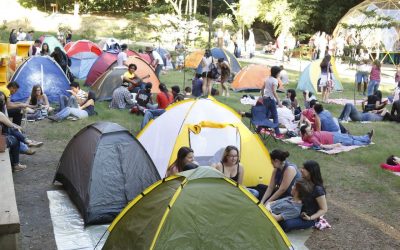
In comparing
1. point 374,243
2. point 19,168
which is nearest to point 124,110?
point 19,168

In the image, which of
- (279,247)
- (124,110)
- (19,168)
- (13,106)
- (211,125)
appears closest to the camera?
(279,247)

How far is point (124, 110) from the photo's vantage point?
12.4 meters

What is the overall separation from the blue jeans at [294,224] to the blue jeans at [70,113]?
22.1 feet

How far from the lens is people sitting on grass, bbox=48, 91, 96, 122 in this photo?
11.1m

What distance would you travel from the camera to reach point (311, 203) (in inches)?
232

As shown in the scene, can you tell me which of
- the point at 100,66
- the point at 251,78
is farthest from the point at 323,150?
the point at 100,66

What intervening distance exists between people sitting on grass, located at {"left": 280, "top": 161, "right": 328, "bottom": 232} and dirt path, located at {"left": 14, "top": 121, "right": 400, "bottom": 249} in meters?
0.22

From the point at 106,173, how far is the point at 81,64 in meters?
11.7

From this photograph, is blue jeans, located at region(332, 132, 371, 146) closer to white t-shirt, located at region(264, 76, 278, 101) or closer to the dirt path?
white t-shirt, located at region(264, 76, 278, 101)

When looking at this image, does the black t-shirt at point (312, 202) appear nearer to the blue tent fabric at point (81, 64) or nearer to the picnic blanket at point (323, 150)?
the picnic blanket at point (323, 150)

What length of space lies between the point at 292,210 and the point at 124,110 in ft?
24.0

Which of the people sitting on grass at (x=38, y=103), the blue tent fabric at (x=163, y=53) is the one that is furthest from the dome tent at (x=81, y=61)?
the people sitting on grass at (x=38, y=103)

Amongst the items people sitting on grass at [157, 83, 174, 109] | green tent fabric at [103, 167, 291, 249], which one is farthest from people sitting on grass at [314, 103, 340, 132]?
green tent fabric at [103, 167, 291, 249]

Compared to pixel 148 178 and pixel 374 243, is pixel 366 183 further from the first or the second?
pixel 148 178
